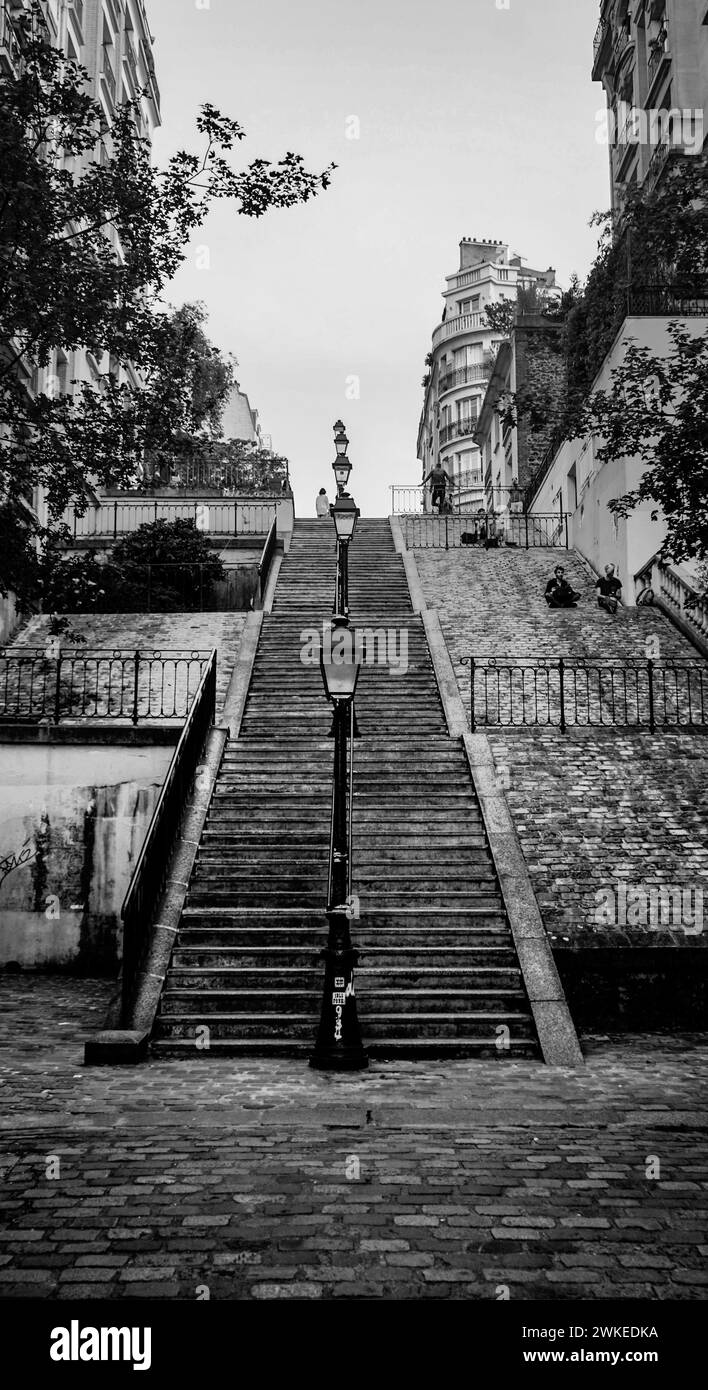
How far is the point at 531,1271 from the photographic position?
4359 mm

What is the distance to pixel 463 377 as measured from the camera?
217ft

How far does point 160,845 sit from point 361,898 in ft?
7.22

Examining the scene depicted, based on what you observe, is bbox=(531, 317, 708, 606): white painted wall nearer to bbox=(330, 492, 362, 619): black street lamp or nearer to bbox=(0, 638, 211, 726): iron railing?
bbox=(330, 492, 362, 619): black street lamp

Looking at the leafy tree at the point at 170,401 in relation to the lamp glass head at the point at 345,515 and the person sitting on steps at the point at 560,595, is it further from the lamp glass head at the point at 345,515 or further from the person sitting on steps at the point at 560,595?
the person sitting on steps at the point at 560,595

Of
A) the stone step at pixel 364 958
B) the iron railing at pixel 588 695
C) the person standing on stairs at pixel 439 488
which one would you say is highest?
the person standing on stairs at pixel 439 488

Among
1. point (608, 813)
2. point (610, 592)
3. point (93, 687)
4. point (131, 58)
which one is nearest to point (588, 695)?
point (608, 813)

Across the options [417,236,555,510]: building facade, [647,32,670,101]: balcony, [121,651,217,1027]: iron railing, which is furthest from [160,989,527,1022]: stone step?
[417,236,555,510]: building facade

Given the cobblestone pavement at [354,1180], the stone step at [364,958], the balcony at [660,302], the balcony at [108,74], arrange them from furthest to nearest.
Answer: the balcony at [108,74]
the balcony at [660,302]
the stone step at [364,958]
the cobblestone pavement at [354,1180]

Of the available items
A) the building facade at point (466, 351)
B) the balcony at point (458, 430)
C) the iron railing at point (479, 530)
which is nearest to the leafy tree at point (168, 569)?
the iron railing at point (479, 530)

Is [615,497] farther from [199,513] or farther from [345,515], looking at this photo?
[199,513]

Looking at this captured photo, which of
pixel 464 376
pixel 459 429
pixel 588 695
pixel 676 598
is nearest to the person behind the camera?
pixel 588 695

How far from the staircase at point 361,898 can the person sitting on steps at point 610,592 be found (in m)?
5.99

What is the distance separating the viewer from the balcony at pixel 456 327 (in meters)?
65.4
